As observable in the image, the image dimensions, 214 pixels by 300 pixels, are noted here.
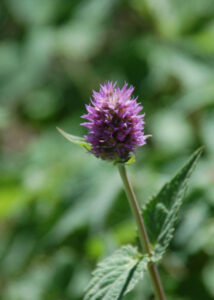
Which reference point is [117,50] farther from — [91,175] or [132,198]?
[132,198]

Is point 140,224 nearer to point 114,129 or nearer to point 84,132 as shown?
point 114,129

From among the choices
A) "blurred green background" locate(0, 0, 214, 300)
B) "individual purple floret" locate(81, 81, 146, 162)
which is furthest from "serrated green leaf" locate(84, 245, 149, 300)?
"blurred green background" locate(0, 0, 214, 300)

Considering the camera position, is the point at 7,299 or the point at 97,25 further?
the point at 97,25

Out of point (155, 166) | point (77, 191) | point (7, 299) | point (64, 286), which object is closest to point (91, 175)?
point (77, 191)

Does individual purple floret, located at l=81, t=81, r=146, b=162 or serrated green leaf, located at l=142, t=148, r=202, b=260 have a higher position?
individual purple floret, located at l=81, t=81, r=146, b=162

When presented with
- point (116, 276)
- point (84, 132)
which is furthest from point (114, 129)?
point (84, 132)

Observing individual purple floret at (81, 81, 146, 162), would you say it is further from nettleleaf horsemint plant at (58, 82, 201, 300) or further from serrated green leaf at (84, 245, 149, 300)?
serrated green leaf at (84, 245, 149, 300)
